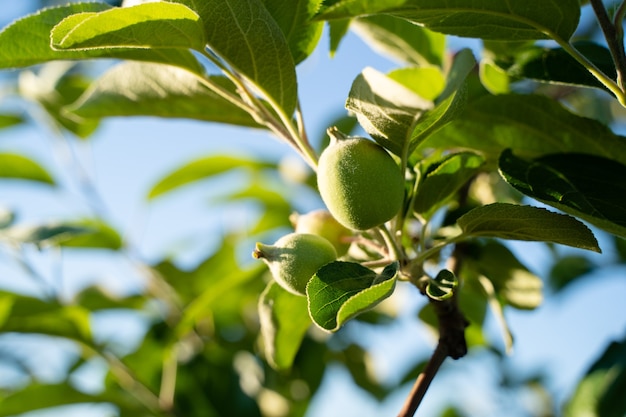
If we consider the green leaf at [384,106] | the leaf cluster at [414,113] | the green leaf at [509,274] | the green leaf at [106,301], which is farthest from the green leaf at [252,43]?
the green leaf at [106,301]

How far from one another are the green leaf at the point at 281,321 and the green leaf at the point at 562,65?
1.48 ft

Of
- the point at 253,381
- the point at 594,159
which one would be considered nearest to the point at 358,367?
the point at 253,381

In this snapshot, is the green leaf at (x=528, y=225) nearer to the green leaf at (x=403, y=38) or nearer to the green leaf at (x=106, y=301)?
the green leaf at (x=403, y=38)

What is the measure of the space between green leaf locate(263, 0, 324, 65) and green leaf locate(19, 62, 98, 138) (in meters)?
1.24

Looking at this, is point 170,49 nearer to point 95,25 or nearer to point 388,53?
point 95,25

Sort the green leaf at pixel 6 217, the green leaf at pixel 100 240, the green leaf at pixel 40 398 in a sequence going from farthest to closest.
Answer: the green leaf at pixel 100 240 < the green leaf at pixel 40 398 < the green leaf at pixel 6 217

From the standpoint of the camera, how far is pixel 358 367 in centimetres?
230

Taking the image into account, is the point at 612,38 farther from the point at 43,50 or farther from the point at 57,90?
the point at 57,90

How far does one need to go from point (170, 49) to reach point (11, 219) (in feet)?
2.63

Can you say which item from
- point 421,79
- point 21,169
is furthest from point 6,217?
point 421,79

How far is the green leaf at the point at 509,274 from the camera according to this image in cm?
109

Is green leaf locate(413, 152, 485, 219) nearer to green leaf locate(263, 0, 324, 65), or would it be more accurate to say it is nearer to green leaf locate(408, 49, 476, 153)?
green leaf locate(408, 49, 476, 153)

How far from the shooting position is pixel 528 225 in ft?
2.56

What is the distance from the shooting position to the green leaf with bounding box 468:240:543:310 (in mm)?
1093
